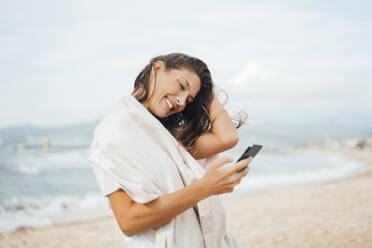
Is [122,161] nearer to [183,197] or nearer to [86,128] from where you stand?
[183,197]


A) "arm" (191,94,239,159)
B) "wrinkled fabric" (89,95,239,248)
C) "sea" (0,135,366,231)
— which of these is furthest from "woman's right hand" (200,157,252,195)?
"sea" (0,135,366,231)

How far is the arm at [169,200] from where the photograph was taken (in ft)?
4.09

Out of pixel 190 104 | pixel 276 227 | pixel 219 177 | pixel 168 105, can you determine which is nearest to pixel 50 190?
pixel 276 227

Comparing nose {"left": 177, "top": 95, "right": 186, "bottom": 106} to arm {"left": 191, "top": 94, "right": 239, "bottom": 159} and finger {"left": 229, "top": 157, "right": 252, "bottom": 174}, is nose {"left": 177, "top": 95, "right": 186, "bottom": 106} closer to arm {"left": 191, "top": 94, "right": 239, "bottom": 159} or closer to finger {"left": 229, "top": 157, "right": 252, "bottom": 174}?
arm {"left": 191, "top": 94, "right": 239, "bottom": 159}

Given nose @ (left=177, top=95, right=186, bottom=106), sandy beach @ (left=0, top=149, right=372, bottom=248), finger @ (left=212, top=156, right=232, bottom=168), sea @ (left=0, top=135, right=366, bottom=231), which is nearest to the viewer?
finger @ (left=212, top=156, right=232, bottom=168)

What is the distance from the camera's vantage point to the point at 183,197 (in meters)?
1.25

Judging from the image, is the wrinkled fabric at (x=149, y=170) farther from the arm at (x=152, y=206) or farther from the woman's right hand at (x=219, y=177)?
the woman's right hand at (x=219, y=177)

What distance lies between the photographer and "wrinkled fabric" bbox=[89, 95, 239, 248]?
1262 mm

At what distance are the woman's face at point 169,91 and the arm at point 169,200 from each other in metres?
0.45

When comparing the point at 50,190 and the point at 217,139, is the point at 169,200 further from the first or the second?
the point at 50,190

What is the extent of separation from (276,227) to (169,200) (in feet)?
21.7

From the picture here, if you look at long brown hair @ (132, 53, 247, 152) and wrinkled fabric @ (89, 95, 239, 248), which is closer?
wrinkled fabric @ (89, 95, 239, 248)

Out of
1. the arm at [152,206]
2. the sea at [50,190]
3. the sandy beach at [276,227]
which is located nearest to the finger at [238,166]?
the arm at [152,206]

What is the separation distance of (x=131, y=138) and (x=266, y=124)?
101 m
